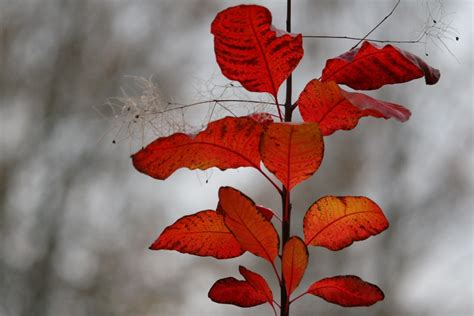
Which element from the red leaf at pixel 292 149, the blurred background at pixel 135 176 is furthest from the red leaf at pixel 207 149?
Answer: the blurred background at pixel 135 176

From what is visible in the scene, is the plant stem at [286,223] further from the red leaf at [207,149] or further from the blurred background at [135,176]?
the blurred background at [135,176]

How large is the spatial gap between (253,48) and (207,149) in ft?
0.27

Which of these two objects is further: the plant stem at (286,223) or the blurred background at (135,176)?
the blurred background at (135,176)

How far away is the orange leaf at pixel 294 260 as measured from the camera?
0.44m

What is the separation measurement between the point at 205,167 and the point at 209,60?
1.25 meters

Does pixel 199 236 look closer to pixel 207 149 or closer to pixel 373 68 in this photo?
pixel 207 149

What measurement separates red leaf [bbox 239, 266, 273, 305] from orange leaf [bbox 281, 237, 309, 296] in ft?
0.07

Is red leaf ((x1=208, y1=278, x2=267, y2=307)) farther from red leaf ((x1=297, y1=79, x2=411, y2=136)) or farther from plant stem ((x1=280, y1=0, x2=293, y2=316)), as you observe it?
red leaf ((x1=297, y1=79, x2=411, y2=136))

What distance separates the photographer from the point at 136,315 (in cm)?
203

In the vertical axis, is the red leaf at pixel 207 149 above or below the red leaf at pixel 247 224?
above

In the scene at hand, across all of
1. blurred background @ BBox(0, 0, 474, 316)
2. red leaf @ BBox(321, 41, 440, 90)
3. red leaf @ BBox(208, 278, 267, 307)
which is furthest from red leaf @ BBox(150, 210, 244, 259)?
blurred background @ BBox(0, 0, 474, 316)

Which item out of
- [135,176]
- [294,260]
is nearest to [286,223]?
[294,260]

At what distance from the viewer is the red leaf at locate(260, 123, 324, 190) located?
411 millimetres

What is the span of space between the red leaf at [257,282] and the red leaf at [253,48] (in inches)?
5.4
